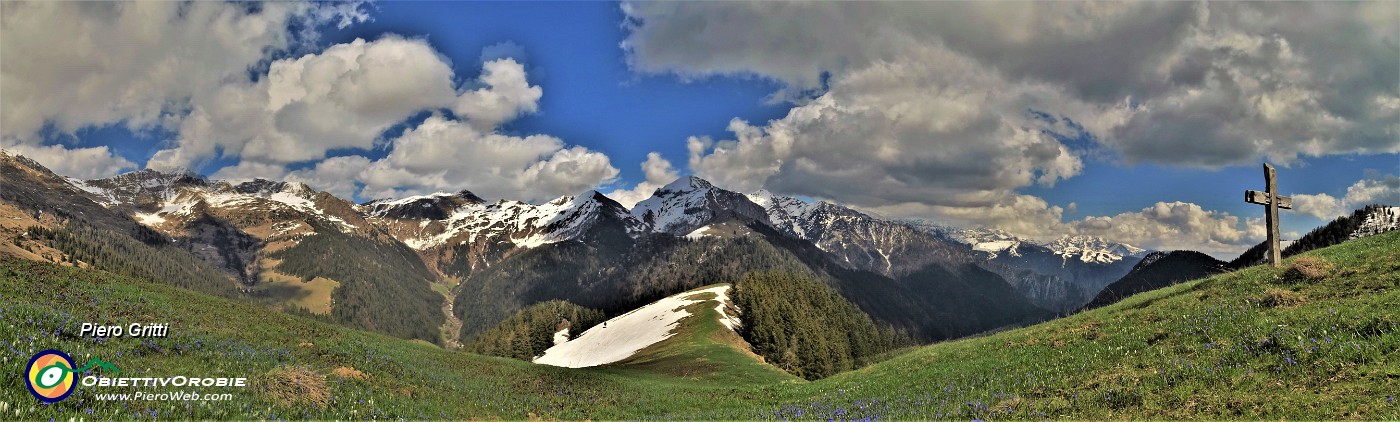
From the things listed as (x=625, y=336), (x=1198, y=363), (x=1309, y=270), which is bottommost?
(x=625, y=336)

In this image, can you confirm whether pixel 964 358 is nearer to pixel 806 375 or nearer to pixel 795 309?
pixel 806 375

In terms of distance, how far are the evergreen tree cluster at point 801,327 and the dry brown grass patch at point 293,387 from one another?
91203mm

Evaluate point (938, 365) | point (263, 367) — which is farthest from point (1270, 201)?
point (263, 367)

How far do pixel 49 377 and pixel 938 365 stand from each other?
30.1 metres

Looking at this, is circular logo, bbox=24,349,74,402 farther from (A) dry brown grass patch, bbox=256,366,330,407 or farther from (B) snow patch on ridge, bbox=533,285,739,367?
(B) snow patch on ridge, bbox=533,285,739,367

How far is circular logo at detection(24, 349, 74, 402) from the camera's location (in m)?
12.0

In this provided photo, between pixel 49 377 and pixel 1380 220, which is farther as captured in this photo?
pixel 1380 220

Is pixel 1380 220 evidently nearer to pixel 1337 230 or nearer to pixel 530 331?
pixel 1337 230

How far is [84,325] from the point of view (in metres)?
20.2

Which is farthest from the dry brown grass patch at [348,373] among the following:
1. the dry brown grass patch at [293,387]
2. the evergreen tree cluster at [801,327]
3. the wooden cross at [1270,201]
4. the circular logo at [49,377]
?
the evergreen tree cluster at [801,327]

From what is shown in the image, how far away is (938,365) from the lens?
89.7ft

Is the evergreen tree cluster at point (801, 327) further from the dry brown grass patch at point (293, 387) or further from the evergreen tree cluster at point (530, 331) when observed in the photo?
the dry brown grass patch at point (293, 387)

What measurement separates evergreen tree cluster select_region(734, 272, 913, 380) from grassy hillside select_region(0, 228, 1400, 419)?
255 ft

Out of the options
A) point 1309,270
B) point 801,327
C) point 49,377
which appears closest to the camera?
point 49,377
